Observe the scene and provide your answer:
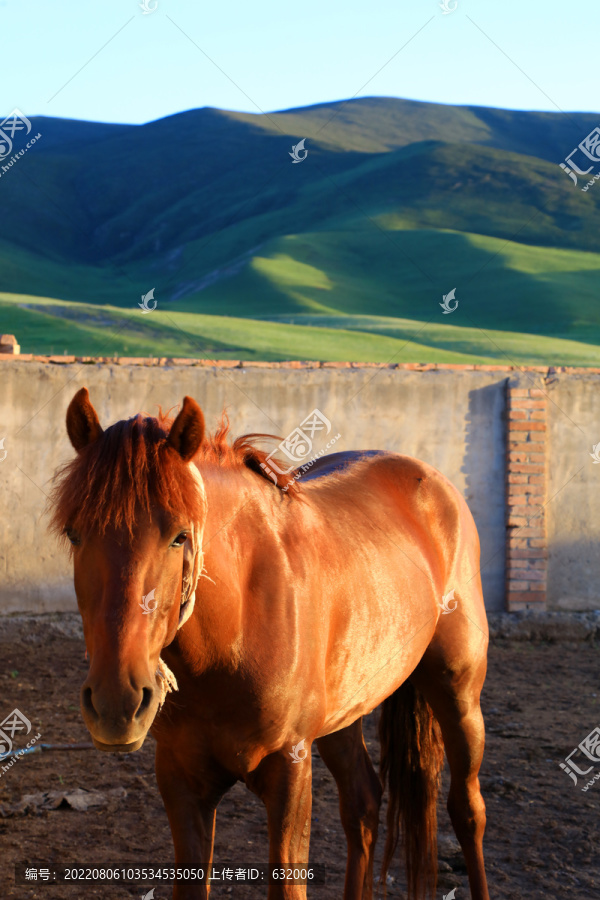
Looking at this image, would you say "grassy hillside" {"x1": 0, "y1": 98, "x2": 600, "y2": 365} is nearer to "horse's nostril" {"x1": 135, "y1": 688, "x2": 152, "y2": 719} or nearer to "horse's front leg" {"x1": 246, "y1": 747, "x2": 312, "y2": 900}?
"horse's front leg" {"x1": 246, "y1": 747, "x2": 312, "y2": 900}

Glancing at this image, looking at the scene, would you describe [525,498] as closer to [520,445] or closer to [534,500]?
[534,500]

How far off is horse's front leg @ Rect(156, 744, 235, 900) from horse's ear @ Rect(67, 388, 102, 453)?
3.60 ft

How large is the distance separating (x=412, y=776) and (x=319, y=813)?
3.23ft

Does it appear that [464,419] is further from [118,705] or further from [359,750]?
[118,705]

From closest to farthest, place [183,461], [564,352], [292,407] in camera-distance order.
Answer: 1. [183,461]
2. [292,407]
3. [564,352]

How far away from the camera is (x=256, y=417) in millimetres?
8336

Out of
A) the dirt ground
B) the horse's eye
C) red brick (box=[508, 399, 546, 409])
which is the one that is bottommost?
the dirt ground

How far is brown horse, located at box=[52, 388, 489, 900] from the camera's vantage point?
200cm

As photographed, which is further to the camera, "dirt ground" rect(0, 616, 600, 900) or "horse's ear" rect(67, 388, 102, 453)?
"dirt ground" rect(0, 616, 600, 900)

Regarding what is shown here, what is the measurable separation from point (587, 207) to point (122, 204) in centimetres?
5367

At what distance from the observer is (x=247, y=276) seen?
5794 cm

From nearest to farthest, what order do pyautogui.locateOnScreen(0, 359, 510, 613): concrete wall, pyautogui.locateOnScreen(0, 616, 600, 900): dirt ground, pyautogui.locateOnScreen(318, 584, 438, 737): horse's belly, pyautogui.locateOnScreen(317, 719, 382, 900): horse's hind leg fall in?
1. pyautogui.locateOnScreen(318, 584, 438, 737): horse's belly
2. pyautogui.locateOnScreen(317, 719, 382, 900): horse's hind leg
3. pyautogui.locateOnScreen(0, 616, 600, 900): dirt ground
4. pyautogui.locateOnScreen(0, 359, 510, 613): concrete wall

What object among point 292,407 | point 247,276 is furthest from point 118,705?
point 247,276

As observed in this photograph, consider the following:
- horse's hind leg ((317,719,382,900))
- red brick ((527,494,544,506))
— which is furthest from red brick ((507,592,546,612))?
horse's hind leg ((317,719,382,900))
